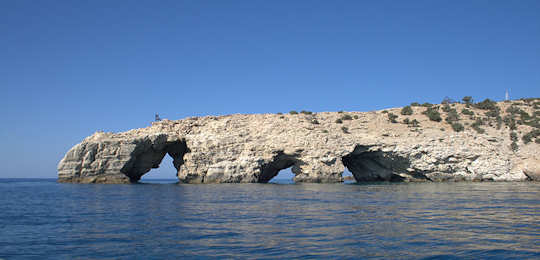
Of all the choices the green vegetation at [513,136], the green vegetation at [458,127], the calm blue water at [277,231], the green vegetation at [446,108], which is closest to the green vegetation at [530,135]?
the green vegetation at [513,136]

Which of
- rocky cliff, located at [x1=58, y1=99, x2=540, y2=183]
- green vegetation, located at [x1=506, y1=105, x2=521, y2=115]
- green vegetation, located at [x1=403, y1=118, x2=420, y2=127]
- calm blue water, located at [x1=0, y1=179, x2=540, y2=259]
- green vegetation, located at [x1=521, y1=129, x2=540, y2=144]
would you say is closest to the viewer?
calm blue water, located at [x1=0, y1=179, x2=540, y2=259]

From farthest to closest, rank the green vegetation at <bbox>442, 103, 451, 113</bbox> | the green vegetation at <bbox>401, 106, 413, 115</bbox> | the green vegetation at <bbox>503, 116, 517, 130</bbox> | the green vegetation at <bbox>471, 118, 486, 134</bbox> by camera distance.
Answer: the green vegetation at <bbox>442, 103, 451, 113</bbox> < the green vegetation at <bbox>401, 106, 413, 115</bbox> < the green vegetation at <bbox>503, 116, 517, 130</bbox> < the green vegetation at <bbox>471, 118, 486, 134</bbox>

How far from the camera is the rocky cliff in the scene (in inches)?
1491

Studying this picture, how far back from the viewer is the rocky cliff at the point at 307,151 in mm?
37875

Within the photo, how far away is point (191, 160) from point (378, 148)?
19014 millimetres

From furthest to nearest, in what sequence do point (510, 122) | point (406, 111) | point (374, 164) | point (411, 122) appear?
point (406, 111) → point (411, 122) → point (510, 122) → point (374, 164)

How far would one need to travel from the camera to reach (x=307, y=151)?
38.8 metres

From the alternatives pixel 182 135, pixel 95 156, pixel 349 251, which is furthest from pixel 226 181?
pixel 349 251

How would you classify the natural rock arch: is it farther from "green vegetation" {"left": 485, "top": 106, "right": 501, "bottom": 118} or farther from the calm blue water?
the calm blue water

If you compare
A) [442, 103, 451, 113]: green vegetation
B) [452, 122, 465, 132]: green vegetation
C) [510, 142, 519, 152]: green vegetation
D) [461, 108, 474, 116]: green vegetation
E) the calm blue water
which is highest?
[442, 103, 451, 113]: green vegetation

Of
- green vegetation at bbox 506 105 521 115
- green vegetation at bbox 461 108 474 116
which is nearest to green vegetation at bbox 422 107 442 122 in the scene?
green vegetation at bbox 461 108 474 116

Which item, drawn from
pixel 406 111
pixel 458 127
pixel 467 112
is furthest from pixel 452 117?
pixel 406 111

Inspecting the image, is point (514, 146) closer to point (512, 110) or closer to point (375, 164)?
point (512, 110)

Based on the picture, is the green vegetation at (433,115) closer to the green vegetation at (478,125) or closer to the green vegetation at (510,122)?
the green vegetation at (478,125)
